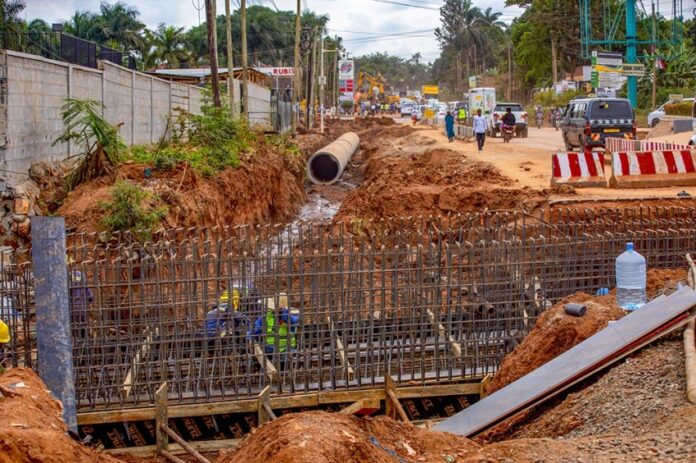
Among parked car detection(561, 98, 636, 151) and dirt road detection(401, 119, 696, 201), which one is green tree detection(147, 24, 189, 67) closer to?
dirt road detection(401, 119, 696, 201)

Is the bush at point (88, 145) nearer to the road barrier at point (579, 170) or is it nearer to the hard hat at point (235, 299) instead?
the hard hat at point (235, 299)

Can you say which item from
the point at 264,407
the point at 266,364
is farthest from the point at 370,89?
the point at 264,407

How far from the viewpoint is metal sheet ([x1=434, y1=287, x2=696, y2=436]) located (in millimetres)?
6645

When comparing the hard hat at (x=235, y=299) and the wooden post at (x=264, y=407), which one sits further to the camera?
the hard hat at (x=235, y=299)

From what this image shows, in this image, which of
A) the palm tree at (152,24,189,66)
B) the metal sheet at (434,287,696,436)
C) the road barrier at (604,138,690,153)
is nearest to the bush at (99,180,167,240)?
the metal sheet at (434,287,696,436)

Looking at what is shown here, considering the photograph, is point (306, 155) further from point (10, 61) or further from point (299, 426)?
point (299, 426)

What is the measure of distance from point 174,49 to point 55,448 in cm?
6603

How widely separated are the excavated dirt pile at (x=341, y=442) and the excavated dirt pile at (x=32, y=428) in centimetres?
92

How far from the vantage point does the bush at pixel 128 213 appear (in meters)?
13.7

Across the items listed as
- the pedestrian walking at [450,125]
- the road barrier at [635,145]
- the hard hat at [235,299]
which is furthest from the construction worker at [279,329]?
the pedestrian walking at [450,125]

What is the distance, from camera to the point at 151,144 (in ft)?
77.2

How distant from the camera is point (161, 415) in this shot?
788cm

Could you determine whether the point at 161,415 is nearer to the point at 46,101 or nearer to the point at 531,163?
the point at 46,101

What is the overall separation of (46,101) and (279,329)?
9374 millimetres
